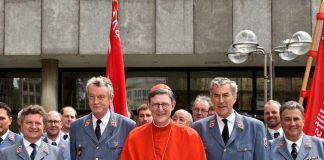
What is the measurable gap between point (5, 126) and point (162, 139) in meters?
2.33

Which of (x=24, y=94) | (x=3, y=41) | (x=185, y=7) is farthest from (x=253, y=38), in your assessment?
(x=24, y=94)

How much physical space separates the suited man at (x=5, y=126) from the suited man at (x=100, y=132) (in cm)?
109

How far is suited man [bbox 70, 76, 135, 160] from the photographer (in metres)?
5.20

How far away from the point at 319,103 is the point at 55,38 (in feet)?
34.4

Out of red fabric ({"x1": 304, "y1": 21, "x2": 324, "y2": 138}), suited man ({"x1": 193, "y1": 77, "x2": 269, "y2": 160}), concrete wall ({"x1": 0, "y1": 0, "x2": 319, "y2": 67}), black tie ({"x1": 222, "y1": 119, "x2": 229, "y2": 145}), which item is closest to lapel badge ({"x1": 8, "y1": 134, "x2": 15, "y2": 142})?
suited man ({"x1": 193, "y1": 77, "x2": 269, "y2": 160})

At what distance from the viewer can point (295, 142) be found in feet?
17.5

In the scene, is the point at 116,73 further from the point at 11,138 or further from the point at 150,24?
the point at 150,24

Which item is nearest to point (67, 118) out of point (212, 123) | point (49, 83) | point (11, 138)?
point (11, 138)

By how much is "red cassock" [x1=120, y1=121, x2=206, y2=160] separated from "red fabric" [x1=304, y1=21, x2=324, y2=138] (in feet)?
8.45

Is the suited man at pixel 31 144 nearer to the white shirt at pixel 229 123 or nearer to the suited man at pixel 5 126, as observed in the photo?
the suited man at pixel 5 126

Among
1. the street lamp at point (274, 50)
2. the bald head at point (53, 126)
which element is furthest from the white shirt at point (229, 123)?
the street lamp at point (274, 50)

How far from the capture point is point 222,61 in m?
17.4

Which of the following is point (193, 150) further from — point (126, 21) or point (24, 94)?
point (24, 94)

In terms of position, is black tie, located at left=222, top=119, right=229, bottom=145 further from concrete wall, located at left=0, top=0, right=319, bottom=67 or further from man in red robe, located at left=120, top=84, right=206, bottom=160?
concrete wall, located at left=0, top=0, right=319, bottom=67
